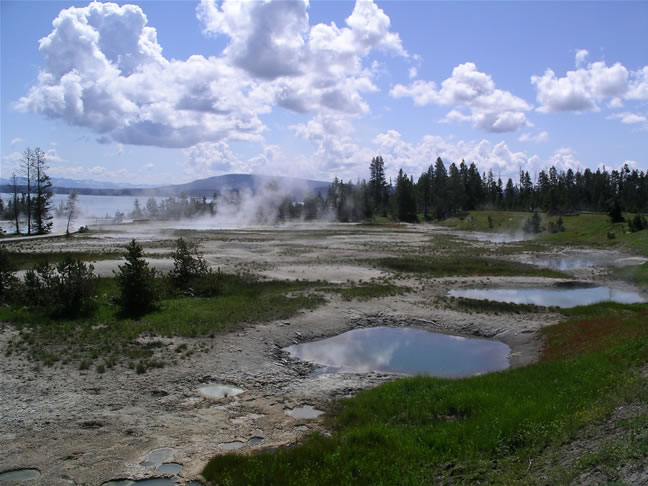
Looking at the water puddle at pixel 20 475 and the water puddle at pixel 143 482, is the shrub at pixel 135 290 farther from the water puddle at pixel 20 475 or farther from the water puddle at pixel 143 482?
the water puddle at pixel 143 482

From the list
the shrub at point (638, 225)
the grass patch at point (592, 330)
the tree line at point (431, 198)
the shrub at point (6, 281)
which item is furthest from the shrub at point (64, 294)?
the tree line at point (431, 198)

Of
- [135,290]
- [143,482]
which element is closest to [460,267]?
[135,290]

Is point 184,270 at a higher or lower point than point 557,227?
lower

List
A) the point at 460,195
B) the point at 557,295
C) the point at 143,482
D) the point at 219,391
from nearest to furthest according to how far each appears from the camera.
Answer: the point at 143,482 < the point at 219,391 < the point at 557,295 < the point at 460,195

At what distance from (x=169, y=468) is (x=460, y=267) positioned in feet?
122

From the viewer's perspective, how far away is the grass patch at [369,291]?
29177 mm

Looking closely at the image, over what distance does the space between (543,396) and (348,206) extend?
13982 cm

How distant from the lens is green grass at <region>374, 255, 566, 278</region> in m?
40.0

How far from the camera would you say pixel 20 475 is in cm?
955

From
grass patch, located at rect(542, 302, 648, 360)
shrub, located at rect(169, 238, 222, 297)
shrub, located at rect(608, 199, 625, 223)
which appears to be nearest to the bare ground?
grass patch, located at rect(542, 302, 648, 360)

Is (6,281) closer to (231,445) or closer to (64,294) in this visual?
(64,294)

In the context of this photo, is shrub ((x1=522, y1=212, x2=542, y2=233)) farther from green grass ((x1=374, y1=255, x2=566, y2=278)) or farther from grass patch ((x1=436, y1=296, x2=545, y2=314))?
grass patch ((x1=436, y1=296, x2=545, y2=314))

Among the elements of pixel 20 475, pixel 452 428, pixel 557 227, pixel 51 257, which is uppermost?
pixel 557 227

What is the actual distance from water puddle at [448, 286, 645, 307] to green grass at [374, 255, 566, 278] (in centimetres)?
548
